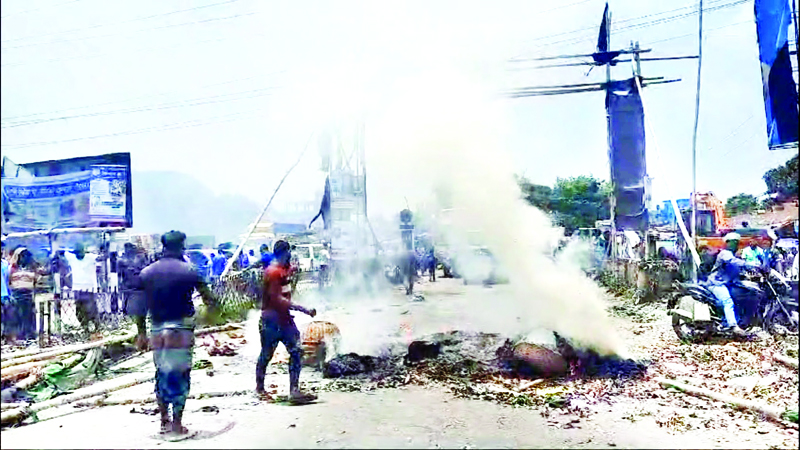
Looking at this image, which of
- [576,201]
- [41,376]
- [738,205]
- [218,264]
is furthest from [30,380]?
[576,201]

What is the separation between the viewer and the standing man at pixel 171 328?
5898 mm

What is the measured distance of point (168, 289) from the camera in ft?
19.6

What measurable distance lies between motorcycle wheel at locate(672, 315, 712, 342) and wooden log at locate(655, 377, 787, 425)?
168 cm

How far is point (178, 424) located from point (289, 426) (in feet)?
3.05

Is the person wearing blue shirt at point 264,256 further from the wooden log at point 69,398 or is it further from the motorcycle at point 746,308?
the motorcycle at point 746,308

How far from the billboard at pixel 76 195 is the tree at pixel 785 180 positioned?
8.83 m

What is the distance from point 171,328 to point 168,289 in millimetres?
337

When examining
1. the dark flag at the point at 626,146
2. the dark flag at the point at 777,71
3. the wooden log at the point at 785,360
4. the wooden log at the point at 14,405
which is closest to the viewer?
the wooden log at the point at 14,405

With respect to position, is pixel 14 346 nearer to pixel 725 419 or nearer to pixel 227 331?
pixel 227 331

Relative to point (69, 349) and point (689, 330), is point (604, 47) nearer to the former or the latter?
point (689, 330)

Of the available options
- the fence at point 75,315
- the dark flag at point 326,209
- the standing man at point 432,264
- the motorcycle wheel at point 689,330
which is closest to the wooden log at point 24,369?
the fence at point 75,315

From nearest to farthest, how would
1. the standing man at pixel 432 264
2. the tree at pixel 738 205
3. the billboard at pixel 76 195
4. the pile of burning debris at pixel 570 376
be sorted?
the pile of burning debris at pixel 570 376 < the billboard at pixel 76 195 < the standing man at pixel 432 264 < the tree at pixel 738 205

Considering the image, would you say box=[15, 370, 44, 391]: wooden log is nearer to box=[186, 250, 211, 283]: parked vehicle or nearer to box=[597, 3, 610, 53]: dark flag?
box=[186, 250, 211, 283]: parked vehicle

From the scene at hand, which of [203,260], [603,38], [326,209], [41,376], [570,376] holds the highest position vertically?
[603,38]
